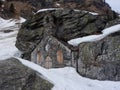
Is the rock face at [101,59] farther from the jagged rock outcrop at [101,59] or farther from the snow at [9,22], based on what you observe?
the snow at [9,22]

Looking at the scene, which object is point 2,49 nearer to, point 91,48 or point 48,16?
point 48,16

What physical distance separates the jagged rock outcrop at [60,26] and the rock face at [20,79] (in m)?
10.8

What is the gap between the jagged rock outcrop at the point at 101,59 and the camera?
17875 millimetres

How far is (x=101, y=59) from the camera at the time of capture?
18.6 metres

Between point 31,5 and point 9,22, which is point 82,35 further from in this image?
point 31,5

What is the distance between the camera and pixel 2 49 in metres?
33.6

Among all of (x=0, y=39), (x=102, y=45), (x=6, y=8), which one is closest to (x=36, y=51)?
(x=102, y=45)

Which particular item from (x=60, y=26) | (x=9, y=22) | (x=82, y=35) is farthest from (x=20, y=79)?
(x=9, y=22)

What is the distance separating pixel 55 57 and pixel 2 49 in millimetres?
12702

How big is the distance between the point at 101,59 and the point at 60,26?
9.46 meters

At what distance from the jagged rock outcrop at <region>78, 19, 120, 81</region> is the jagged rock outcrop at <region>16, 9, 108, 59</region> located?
497 cm

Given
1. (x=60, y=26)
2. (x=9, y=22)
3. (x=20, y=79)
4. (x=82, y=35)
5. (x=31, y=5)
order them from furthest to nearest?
(x=31, y=5) → (x=9, y=22) → (x=60, y=26) → (x=82, y=35) → (x=20, y=79)

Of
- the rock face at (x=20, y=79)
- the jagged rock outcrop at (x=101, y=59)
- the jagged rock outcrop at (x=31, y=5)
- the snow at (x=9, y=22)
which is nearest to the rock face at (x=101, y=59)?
the jagged rock outcrop at (x=101, y=59)

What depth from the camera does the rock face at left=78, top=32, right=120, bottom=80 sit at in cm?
1788
